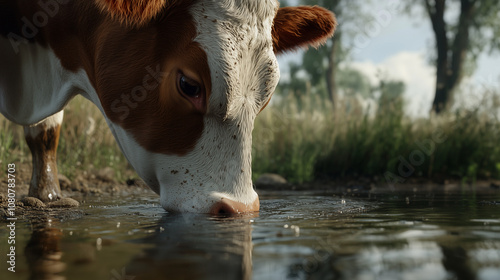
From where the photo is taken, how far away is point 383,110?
28.8ft

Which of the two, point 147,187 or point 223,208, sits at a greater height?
point 147,187

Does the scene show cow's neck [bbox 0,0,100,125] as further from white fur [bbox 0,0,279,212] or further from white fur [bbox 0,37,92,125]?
white fur [bbox 0,0,279,212]

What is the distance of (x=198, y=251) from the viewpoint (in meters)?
1.96

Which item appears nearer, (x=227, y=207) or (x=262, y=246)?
(x=262, y=246)

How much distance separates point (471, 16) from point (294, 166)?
14.1 metres

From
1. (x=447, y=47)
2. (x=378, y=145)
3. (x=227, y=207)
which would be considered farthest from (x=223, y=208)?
(x=447, y=47)

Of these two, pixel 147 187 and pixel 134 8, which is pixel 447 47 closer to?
pixel 147 187

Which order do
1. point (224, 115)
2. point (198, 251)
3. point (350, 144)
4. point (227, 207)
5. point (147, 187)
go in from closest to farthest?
point (198, 251) → point (227, 207) → point (224, 115) → point (147, 187) → point (350, 144)

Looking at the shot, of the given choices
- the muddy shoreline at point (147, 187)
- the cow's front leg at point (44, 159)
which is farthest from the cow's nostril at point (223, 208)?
the cow's front leg at point (44, 159)

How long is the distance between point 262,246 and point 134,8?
63.8 inches

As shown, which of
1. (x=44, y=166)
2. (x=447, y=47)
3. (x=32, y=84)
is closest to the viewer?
(x=32, y=84)

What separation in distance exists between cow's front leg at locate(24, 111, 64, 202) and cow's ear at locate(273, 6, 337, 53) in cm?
233

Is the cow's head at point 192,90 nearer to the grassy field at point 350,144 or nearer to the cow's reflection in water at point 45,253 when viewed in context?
the cow's reflection in water at point 45,253

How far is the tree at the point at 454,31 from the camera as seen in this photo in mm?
18281
